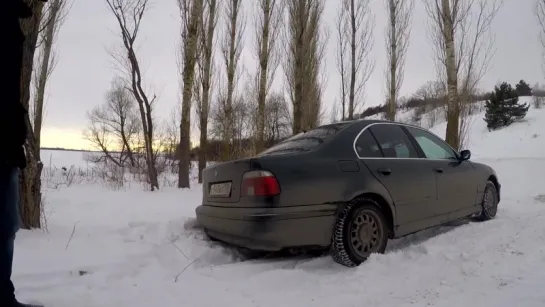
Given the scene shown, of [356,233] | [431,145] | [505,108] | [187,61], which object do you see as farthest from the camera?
[505,108]

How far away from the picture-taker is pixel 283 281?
272 cm

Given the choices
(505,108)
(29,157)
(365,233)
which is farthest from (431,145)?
(505,108)

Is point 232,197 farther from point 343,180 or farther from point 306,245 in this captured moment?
point 343,180

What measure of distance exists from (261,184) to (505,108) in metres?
37.8

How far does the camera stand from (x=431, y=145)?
4266 millimetres

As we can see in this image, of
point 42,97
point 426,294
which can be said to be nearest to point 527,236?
point 426,294

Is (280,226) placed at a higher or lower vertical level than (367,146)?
lower

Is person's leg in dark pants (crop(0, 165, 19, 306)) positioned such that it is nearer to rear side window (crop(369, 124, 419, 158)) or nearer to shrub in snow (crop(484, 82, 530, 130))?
rear side window (crop(369, 124, 419, 158))

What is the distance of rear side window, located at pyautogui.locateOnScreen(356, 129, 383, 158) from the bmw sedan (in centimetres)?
1

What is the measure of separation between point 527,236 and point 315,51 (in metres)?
15.5

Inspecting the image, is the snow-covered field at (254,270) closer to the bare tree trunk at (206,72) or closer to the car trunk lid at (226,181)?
the car trunk lid at (226,181)

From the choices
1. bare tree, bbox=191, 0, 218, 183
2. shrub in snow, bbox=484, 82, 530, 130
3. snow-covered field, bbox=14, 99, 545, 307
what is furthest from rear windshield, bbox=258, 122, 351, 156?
shrub in snow, bbox=484, 82, 530, 130

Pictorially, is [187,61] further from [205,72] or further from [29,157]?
[29,157]

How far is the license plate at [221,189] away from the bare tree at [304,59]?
7.91 meters
